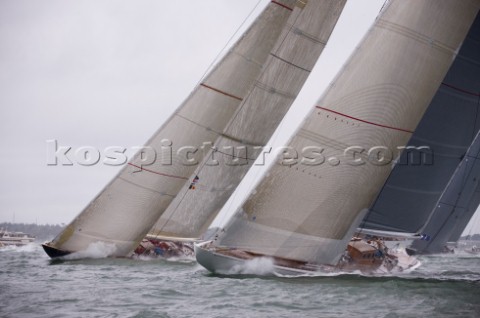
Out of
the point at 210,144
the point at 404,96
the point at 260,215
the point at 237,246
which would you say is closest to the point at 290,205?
the point at 260,215

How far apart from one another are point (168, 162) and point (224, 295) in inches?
384

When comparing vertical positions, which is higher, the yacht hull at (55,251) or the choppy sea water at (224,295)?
the choppy sea water at (224,295)

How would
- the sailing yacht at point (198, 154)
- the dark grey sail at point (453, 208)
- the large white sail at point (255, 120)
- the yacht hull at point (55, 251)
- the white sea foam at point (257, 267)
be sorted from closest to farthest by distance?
the white sea foam at point (257, 267) < the large white sail at point (255, 120) < the sailing yacht at point (198, 154) < the yacht hull at point (55, 251) < the dark grey sail at point (453, 208)

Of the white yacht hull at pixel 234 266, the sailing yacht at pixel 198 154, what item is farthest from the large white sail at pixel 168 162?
the white yacht hull at pixel 234 266

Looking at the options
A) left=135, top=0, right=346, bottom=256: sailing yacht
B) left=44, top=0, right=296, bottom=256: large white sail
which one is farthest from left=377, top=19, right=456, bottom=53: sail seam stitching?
left=44, top=0, right=296, bottom=256: large white sail

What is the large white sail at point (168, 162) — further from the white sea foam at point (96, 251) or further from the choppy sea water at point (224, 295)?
the choppy sea water at point (224, 295)

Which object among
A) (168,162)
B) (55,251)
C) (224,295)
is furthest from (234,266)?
(55,251)

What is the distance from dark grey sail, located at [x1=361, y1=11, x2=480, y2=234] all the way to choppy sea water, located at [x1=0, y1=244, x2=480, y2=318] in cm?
267

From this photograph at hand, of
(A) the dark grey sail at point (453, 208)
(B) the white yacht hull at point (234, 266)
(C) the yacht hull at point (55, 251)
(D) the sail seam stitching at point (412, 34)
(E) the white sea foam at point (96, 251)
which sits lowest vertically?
(C) the yacht hull at point (55, 251)

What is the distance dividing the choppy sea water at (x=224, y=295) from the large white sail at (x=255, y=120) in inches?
204

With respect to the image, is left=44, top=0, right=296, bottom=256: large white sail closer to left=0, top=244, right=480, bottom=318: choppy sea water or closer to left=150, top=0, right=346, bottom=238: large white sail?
left=150, top=0, right=346, bottom=238: large white sail

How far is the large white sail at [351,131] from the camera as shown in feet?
49.1

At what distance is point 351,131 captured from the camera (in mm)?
14938

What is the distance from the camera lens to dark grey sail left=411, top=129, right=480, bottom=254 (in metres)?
31.2
